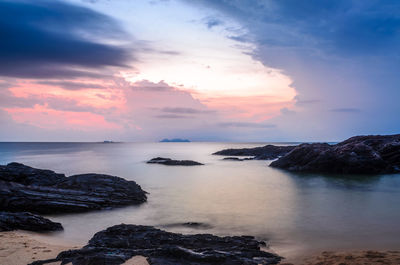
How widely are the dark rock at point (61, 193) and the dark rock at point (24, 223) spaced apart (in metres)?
3.16

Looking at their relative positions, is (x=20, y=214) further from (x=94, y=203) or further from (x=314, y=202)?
(x=314, y=202)

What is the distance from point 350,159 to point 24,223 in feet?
113

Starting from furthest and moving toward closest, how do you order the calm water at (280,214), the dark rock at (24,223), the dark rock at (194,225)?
the dark rock at (194,225)
the calm water at (280,214)
the dark rock at (24,223)

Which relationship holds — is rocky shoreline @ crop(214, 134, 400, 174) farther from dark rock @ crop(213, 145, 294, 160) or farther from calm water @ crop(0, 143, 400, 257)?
dark rock @ crop(213, 145, 294, 160)

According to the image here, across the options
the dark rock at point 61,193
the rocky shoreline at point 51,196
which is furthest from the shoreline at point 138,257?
the dark rock at point 61,193

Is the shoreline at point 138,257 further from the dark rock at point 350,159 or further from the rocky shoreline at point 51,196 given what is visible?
the dark rock at point 350,159

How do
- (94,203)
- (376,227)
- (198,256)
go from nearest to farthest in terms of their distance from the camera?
(198,256) < (376,227) < (94,203)

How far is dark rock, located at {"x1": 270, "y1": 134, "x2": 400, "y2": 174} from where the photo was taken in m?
34.7

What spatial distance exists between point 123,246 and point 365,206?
15.8 m

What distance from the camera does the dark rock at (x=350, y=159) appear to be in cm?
3469

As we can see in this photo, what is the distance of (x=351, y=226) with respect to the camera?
44.3ft

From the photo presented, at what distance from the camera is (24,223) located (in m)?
11.6

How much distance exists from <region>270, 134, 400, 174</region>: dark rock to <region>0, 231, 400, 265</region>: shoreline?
28.2m

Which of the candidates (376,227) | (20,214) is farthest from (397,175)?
(20,214)
